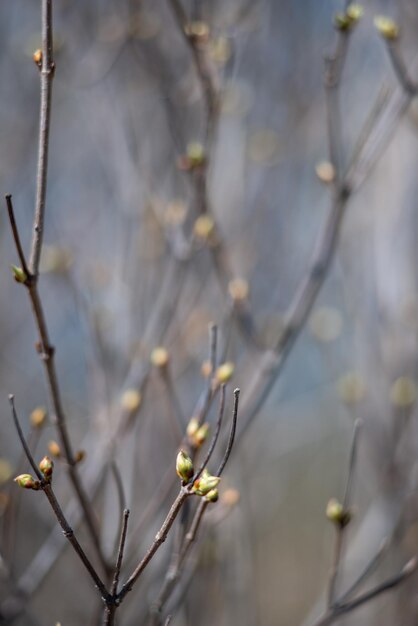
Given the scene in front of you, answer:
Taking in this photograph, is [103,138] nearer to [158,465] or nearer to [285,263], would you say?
[285,263]

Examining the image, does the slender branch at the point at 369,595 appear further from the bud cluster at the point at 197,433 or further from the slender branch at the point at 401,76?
the slender branch at the point at 401,76

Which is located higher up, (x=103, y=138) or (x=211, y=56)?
(x=103, y=138)

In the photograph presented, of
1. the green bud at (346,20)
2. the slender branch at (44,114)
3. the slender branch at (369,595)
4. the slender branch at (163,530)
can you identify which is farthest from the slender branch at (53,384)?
the green bud at (346,20)

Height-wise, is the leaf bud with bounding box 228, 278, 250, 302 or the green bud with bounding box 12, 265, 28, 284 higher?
the leaf bud with bounding box 228, 278, 250, 302

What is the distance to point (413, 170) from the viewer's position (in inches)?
139

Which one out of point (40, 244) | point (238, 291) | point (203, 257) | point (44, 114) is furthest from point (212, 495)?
point (203, 257)

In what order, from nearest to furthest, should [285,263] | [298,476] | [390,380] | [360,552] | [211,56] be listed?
[211,56]
[360,552]
[390,380]
[285,263]
[298,476]

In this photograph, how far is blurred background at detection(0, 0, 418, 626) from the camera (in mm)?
2793

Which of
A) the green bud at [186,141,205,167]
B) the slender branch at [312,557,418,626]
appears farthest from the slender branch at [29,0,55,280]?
the slender branch at [312,557,418,626]

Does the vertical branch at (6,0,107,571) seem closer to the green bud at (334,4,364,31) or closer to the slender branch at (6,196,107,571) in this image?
the slender branch at (6,196,107,571)

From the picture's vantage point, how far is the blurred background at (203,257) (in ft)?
9.16

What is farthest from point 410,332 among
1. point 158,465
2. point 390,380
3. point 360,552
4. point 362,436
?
point 158,465

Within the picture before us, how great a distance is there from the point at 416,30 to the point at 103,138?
1685mm

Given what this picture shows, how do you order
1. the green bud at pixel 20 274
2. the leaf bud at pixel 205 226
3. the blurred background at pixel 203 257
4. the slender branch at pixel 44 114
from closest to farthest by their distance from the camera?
1. the slender branch at pixel 44 114
2. the green bud at pixel 20 274
3. the leaf bud at pixel 205 226
4. the blurred background at pixel 203 257
